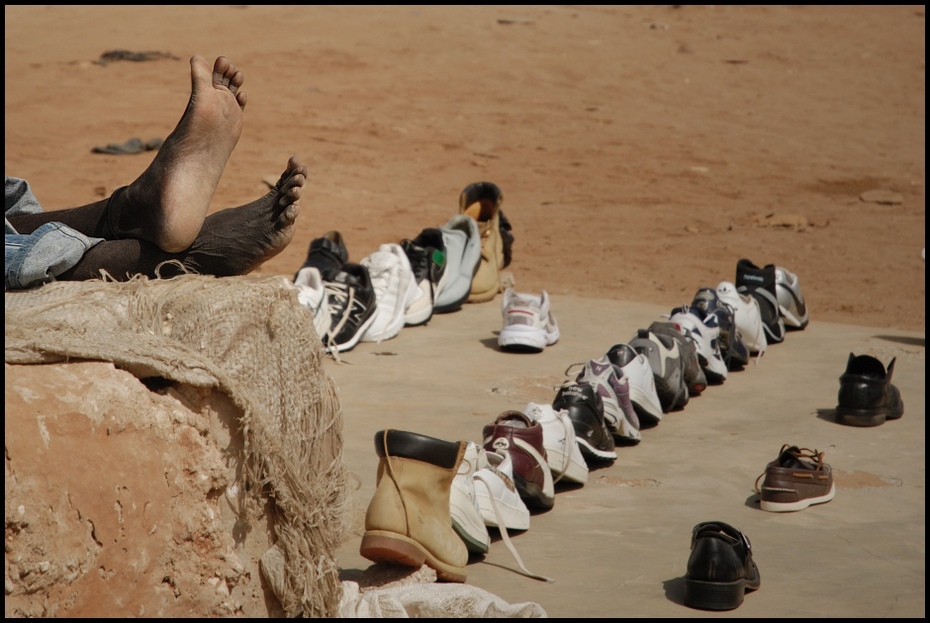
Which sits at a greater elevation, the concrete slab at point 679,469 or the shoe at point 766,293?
the shoe at point 766,293

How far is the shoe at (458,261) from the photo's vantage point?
551cm

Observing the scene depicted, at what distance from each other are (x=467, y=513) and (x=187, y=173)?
1.12 m

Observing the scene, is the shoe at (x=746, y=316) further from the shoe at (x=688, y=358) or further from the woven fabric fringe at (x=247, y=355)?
the woven fabric fringe at (x=247, y=355)

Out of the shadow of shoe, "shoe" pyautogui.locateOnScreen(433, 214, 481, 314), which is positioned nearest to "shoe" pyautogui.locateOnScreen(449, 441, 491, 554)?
the shadow of shoe

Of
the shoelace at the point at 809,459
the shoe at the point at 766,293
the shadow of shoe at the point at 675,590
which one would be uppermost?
the shoe at the point at 766,293

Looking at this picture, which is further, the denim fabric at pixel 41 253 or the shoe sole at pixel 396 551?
the denim fabric at pixel 41 253

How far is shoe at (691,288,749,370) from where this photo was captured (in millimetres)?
4641

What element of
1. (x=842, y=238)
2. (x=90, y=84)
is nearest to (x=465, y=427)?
(x=842, y=238)

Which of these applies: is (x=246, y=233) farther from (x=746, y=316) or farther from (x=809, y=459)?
(x=746, y=316)

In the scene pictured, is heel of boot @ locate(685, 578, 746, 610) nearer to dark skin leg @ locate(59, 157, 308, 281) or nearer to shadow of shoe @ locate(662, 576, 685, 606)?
shadow of shoe @ locate(662, 576, 685, 606)

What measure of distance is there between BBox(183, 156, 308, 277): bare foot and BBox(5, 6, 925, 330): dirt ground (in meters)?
3.62

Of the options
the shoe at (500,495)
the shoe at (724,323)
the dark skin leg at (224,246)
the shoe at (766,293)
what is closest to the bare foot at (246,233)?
the dark skin leg at (224,246)

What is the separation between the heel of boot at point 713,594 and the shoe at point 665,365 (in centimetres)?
151

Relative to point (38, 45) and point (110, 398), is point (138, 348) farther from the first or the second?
point (38, 45)
